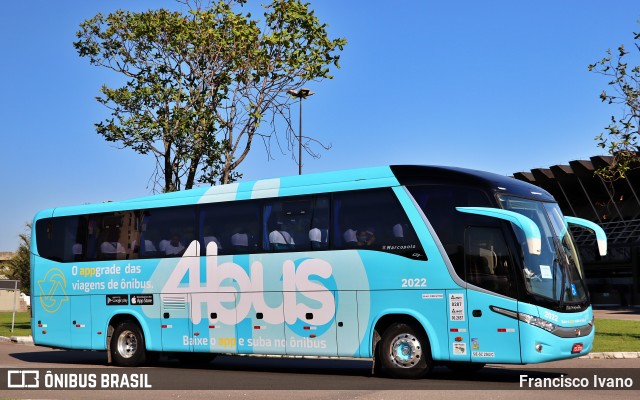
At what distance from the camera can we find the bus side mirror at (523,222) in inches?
531

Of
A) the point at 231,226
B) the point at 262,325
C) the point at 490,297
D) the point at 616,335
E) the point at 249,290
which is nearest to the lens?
the point at 490,297

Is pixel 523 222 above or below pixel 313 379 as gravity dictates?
above

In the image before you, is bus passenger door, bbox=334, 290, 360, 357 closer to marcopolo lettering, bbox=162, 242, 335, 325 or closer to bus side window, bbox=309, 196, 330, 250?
marcopolo lettering, bbox=162, 242, 335, 325

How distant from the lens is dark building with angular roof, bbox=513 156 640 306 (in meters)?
55.9

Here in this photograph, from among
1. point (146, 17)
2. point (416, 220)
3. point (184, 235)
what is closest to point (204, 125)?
point (146, 17)

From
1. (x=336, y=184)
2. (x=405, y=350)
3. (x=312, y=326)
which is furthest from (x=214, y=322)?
(x=405, y=350)

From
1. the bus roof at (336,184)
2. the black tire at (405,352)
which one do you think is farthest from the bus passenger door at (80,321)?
the black tire at (405,352)

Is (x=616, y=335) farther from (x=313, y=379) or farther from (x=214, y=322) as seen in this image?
(x=313, y=379)

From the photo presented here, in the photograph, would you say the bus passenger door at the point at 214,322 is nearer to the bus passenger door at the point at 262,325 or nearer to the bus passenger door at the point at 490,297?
the bus passenger door at the point at 262,325

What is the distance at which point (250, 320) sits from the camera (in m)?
17.3

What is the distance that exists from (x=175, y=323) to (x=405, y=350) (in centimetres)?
576

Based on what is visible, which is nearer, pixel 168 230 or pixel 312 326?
pixel 312 326

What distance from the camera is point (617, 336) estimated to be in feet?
85.2

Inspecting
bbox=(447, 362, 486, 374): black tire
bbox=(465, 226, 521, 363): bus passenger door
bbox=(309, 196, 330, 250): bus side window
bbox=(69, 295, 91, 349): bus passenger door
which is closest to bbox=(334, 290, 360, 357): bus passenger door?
bbox=(309, 196, 330, 250): bus side window
